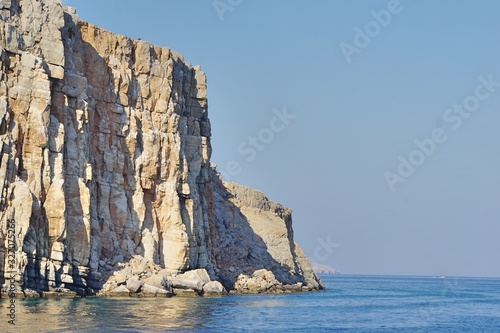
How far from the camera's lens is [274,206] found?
11419 cm

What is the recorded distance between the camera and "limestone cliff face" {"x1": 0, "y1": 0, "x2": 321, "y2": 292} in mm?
57375

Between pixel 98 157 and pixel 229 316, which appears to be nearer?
pixel 229 316

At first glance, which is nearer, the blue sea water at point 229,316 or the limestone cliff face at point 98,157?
the blue sea water at point 229,316

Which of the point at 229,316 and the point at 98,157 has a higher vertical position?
the point at 98,157

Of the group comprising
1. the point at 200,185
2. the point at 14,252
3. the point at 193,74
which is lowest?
the point at 14,252

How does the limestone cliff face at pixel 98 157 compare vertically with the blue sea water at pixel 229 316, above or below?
above

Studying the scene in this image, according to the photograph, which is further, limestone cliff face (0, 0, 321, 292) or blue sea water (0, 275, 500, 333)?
limestone cliff face (0, 0, 321, 292)

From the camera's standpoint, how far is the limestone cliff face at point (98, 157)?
5738 cm

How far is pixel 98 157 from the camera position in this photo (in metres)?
69.2

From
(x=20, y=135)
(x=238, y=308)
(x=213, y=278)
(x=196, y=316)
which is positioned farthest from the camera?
(x=213, y=278)

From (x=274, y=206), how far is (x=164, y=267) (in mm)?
43359

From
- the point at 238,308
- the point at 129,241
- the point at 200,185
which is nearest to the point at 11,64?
the point at 129,241

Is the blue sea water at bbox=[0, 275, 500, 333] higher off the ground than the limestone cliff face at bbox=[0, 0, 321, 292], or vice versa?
the limestone cliff face at bbox=[0, 0, 321, 292]

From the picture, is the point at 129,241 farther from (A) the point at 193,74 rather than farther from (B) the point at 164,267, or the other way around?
(A) the point at 193,74
